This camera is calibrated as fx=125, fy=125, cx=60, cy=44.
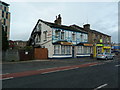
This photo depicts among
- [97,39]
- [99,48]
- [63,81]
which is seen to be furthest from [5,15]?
[63,81]

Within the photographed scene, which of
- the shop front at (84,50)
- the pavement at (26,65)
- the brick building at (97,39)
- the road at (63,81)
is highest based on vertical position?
the brick building at (97,39)

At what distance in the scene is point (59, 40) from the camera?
26.2 meters

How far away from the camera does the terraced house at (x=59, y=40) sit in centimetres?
2542

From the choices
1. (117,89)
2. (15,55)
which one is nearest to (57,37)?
(15,55)

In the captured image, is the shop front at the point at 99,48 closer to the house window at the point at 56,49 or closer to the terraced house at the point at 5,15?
the house window at the point at 56,49

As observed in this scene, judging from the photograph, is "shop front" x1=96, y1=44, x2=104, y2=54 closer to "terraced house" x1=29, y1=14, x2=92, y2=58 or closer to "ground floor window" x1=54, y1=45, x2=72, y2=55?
"terraced house" x1=29, y1=14, x2=92, y2=58

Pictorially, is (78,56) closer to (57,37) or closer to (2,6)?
(57,37)

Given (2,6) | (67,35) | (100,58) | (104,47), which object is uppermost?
(2,6)

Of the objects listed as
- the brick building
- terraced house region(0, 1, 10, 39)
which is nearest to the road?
the brick building

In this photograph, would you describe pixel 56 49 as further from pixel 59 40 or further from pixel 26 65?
pixel 26 65

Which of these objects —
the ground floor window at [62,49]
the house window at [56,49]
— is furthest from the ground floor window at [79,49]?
the house window at [56,49]

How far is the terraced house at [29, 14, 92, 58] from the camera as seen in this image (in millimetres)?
25422

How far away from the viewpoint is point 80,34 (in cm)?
3080

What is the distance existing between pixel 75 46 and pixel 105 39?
16.2m
